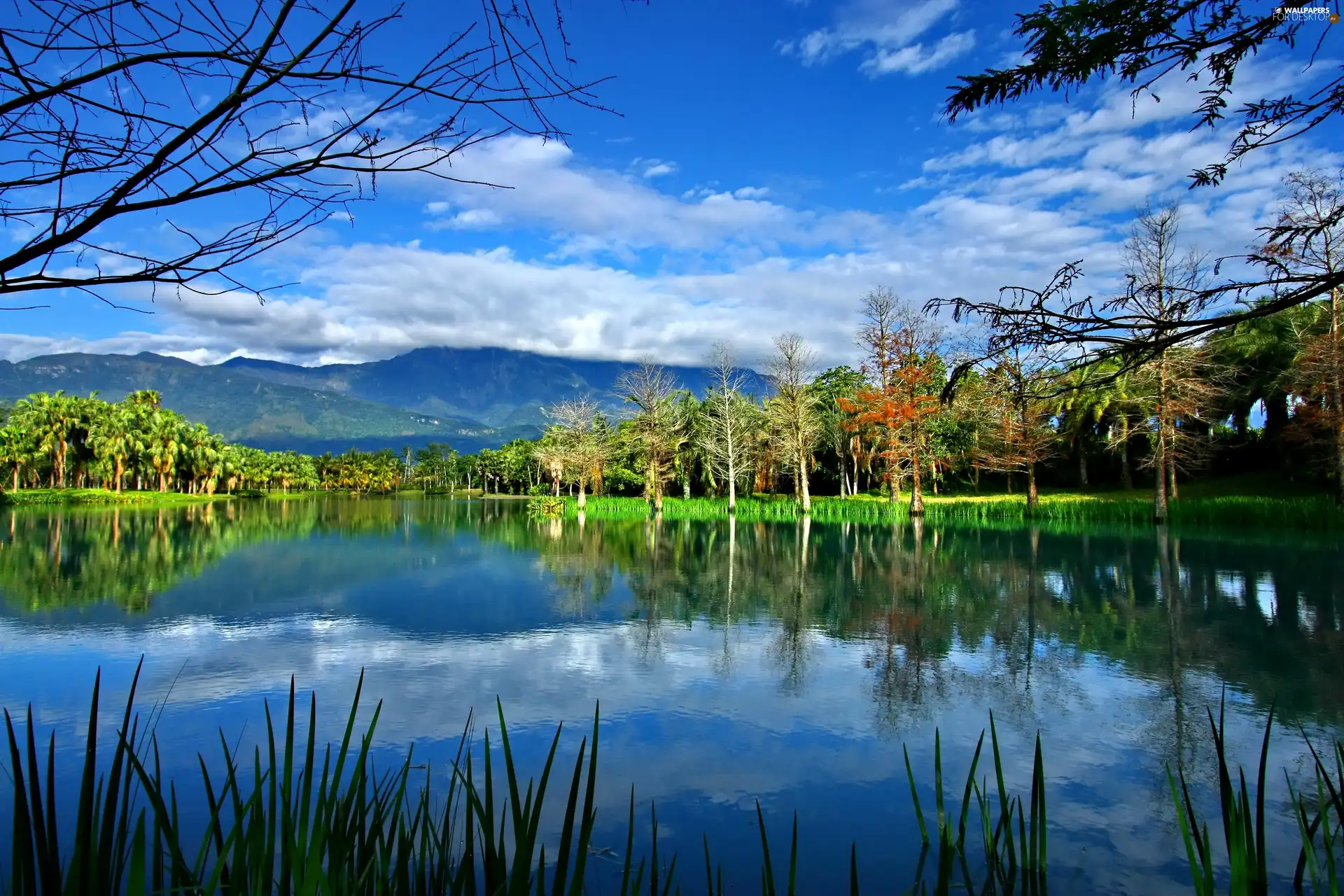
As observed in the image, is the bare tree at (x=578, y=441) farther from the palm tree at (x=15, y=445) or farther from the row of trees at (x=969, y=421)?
the palm tree at (x=15, y=445)

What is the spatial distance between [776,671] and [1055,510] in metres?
22.4

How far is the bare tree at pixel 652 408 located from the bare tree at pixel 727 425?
2.46m

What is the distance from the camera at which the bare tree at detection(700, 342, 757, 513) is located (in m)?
38.4

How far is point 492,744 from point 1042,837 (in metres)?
3.70

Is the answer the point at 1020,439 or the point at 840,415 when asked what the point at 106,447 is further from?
the point at 1020,439

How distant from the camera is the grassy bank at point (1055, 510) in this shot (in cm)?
2017

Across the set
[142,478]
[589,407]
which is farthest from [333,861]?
[142,478]

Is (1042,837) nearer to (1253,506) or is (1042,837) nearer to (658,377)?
(1253,506)

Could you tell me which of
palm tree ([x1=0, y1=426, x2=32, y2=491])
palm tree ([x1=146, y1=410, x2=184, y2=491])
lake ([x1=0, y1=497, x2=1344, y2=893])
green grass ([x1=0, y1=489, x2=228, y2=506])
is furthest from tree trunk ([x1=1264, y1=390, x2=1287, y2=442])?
palm tree ([x1=0, y1=426, x2=32, y2=491])

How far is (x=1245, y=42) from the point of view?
3.38 m

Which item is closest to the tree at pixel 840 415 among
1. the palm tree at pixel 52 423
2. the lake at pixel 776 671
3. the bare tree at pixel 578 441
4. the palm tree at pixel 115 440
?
the bare tree at pixel 578 441

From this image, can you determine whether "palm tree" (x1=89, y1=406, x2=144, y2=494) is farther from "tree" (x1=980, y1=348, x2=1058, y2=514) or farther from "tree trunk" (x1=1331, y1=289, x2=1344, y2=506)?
"tree trunk" (x1=1331, y1=289, x2=1344, y2=506)

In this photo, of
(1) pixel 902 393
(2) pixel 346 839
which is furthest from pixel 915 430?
(2) pixel 346 839

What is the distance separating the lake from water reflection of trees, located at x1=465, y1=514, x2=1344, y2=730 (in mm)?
55
